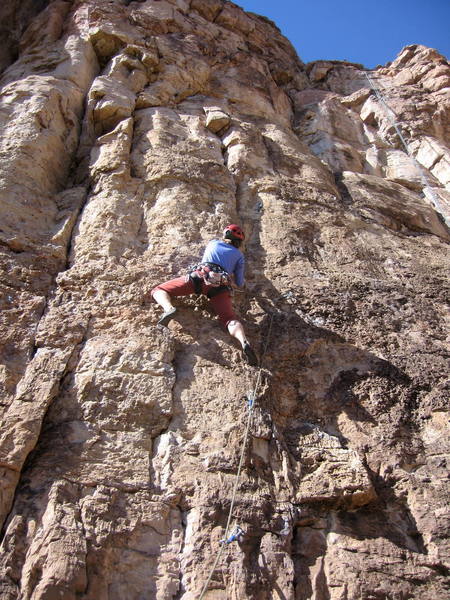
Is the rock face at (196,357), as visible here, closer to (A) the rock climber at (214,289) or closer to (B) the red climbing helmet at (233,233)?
(A) the rock climber at (214,289)

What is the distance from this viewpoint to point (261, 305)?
17.2 ft

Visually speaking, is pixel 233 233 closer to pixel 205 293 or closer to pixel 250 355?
pixel 205 293

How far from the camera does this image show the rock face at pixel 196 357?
3.18m

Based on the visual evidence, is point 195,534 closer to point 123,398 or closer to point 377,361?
point 123,398

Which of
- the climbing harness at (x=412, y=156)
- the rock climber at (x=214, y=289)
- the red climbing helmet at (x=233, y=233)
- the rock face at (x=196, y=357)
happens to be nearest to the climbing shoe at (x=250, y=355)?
the rock climber at (x=214, y=289)

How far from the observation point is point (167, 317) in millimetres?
4402

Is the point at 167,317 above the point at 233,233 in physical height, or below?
below

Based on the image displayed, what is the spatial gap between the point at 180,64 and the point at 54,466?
324 inches

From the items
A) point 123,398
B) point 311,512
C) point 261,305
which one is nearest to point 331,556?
point 311,512

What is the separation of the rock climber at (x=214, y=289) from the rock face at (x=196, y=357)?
16cm

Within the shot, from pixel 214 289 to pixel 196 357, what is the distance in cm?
71

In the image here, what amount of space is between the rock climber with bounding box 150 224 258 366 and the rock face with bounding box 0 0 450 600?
160mm

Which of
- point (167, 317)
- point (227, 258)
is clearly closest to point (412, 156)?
point (227, 258)

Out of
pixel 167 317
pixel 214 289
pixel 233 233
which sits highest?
pixel 233 233
